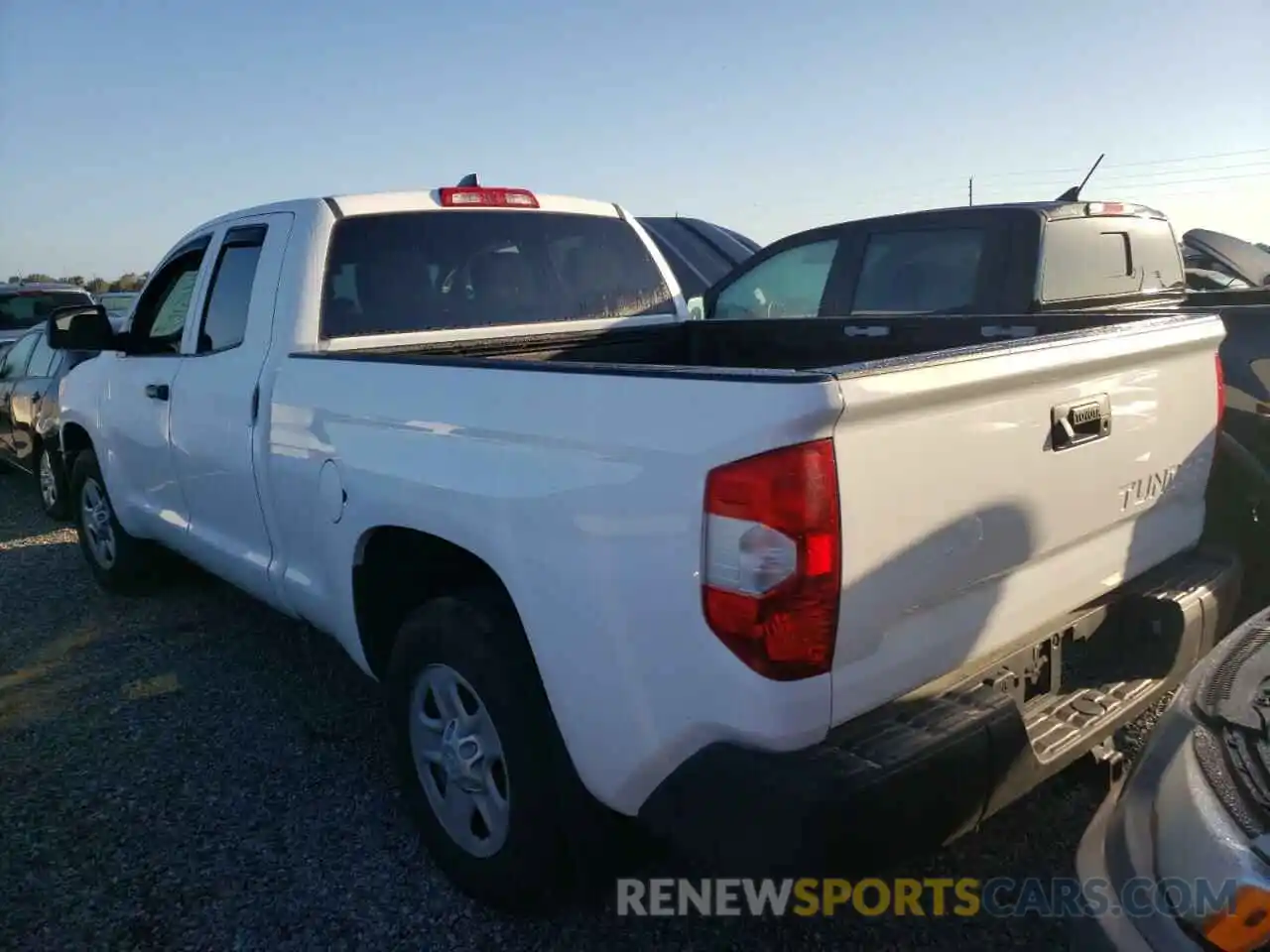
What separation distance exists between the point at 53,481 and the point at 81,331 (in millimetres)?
3610

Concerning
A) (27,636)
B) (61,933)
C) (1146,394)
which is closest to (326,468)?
(61,933)

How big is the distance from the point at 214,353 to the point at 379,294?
73cm

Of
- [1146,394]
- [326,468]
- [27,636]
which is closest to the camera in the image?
[1146,394]

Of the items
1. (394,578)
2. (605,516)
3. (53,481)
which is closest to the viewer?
(605,516)

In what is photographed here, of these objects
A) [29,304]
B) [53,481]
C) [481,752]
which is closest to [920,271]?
[481,752]

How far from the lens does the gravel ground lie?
2.66 m

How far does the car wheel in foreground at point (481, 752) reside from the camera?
94.0 inches

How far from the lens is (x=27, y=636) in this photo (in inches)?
199

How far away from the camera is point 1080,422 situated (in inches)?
91.7

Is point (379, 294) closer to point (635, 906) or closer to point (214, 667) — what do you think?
point (214, 667)

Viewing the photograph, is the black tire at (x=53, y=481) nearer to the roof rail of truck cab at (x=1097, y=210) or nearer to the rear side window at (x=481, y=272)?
the rear side window at (x=481, y=272)

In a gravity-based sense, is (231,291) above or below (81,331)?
above

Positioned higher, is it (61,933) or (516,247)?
(516,247)
